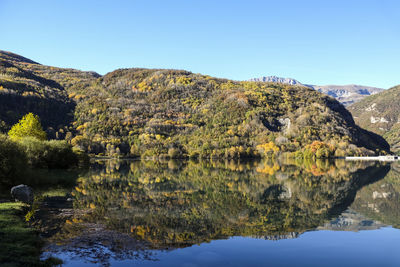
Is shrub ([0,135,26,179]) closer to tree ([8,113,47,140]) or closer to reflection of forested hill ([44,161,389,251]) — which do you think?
reflection of forested hill ([44,161,389,251])

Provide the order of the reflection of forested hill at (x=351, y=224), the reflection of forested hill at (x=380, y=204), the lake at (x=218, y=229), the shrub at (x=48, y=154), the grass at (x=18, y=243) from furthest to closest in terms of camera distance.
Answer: the shrub at (x=48, y=154), the reflection of forested hill at (x=380, y=204), the reflection of forested hill at (x=351, y=224), the lake at (x=218, y=229), the grass at (x=18, y=243)

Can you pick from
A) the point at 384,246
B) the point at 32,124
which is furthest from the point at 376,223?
the point at 32,124

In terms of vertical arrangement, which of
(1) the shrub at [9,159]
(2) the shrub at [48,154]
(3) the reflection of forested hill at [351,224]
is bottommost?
(2) the shrub at [48,154]

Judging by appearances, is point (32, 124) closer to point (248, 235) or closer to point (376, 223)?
point (248, 235)

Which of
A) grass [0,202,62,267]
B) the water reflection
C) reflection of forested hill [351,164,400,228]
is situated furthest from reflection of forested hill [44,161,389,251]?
grass [0,202,62,267]

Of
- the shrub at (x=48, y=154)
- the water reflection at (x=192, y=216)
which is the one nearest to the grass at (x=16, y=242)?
the water reflection at (x=192, y=216)

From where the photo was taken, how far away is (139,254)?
747 inches

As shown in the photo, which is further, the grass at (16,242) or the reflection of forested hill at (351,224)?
the reflection of forested hill at (351,224)

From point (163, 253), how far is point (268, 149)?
183518 mm

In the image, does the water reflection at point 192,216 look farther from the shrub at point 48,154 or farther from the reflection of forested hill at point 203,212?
the shrub at point 48,154

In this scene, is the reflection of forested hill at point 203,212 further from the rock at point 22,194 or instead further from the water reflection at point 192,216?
the rock at point 22,194

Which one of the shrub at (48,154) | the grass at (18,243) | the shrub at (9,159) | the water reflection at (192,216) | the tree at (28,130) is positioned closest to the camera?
the grass at (18,243)

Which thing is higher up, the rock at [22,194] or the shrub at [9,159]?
the shrub at [9,159]

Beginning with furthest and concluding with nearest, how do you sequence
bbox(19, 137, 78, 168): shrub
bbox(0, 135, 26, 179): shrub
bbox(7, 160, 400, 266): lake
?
1. bbox(19, 137, 78, 168): shrub
2. bbox(0, 135, 26, 179): shrub
3. bbox(7, 160, 400, 266): lake
